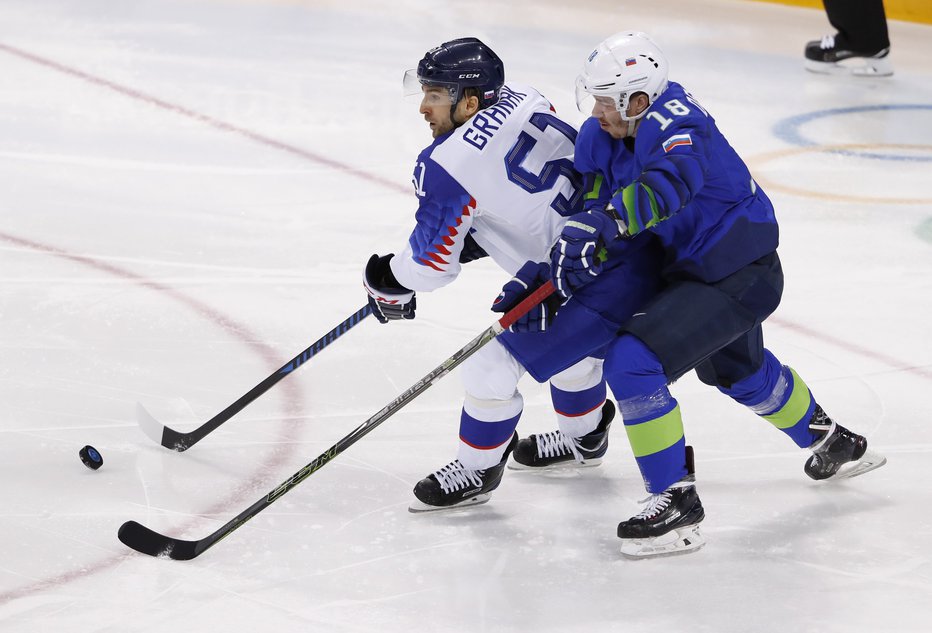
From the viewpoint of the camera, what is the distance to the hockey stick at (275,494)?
2.53 metres

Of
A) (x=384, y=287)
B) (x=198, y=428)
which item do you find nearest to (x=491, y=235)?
(x=384, y=287)

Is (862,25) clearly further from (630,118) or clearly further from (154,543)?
(154,543)

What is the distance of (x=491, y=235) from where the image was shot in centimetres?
268

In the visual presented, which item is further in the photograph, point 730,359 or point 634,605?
point 730,359

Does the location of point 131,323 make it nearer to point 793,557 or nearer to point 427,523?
point 427,523

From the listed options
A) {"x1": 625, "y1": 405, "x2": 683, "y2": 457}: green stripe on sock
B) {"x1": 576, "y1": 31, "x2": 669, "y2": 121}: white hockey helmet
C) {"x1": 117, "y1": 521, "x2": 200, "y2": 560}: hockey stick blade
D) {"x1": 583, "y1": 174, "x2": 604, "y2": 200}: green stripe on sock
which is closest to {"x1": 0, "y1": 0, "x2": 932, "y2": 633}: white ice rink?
{"x1": 117, "y1": 521, "x2": 200, "y2": 560}: hockey stick blade

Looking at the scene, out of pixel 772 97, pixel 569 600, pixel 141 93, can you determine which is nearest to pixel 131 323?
pixel 569 600

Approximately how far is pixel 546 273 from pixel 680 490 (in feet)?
1.60

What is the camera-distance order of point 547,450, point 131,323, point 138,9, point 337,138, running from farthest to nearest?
point 138,9
point 337,138
point 131,323
point 547,450

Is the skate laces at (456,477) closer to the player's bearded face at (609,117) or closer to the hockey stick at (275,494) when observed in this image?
the hockey stick at (275,494)

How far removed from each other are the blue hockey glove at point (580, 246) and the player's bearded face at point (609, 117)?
186 millimetres

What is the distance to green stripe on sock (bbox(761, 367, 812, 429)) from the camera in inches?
110

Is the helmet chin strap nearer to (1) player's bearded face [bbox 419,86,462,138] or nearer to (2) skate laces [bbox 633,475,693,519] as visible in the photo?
(1) player's bearded face [bbox 419,86,462,138]

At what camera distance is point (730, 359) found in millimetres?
2709
